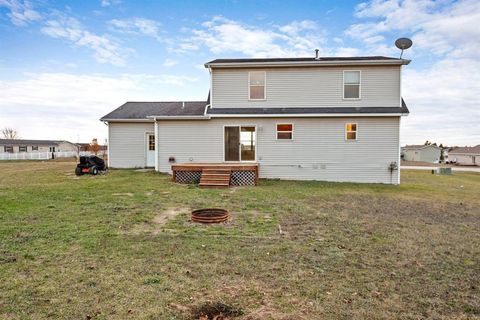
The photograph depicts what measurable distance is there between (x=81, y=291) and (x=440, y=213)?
29.6 ft

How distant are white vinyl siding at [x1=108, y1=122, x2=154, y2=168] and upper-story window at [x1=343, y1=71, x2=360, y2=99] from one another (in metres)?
11.0

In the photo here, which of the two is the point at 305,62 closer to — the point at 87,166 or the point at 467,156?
the point at 87,166

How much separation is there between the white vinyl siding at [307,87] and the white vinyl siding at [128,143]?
18.7ft

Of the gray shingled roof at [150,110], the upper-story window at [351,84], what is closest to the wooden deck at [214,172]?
the gray shingled roof at [150,110]

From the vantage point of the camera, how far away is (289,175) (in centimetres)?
1461

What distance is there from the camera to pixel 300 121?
567 inches

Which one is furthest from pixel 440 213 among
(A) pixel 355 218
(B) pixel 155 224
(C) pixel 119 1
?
(C) pixel 119 1

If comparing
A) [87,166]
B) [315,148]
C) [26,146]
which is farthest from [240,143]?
[26,146]

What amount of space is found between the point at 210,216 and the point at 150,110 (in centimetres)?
1349

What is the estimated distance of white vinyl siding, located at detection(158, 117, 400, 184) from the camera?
1420 cm

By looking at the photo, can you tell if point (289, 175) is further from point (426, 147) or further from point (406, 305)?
point (426, 147)

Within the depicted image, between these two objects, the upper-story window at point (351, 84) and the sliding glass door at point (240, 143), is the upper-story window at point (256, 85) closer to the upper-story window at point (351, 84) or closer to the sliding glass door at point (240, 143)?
the sliding glass door at point (240, 143)

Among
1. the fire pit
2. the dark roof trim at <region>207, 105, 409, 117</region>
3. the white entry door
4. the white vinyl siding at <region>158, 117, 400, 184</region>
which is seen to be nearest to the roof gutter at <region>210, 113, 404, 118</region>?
the dark roof trim at <region>207, 105, 409, 117</region>

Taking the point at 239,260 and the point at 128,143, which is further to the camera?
the point at 128,143
